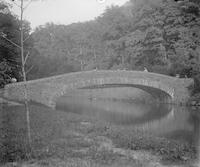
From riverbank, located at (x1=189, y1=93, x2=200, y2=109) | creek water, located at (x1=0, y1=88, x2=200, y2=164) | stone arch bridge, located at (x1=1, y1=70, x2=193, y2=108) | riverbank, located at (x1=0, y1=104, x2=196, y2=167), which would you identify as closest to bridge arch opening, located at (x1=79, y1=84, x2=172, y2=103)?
stone arch bridge, located at (x1=1, y1=70, x2=193, y2=108)

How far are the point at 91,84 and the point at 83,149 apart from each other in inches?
467

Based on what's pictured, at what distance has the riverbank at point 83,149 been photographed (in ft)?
19.5

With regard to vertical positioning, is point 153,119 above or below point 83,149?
below

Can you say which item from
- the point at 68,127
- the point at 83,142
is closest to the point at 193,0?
the point at 68,127

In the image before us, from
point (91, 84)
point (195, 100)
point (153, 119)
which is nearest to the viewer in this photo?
point (153, 119)

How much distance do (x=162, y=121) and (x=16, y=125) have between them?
792 cm

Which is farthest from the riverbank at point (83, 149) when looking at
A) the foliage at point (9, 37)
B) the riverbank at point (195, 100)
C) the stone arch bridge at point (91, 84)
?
the riverbank at point (195, 100)

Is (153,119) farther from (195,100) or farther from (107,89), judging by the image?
(107,89)

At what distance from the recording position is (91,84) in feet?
61.6

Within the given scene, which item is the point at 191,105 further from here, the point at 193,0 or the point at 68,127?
the point at 68,127

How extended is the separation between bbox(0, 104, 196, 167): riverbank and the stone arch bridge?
7.64 m

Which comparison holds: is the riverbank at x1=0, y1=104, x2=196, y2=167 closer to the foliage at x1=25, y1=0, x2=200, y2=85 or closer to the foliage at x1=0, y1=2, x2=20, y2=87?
the foliage at x1=0, y1=2, x2=20, y2=87

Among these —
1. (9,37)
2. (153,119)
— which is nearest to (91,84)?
(153,119)

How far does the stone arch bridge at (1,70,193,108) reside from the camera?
1708 cm
